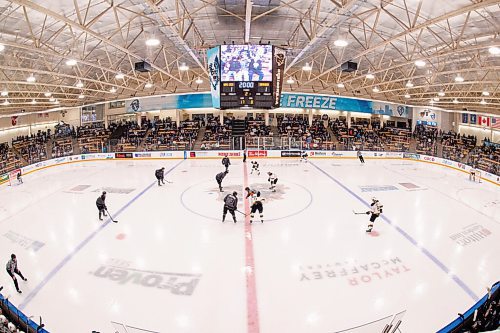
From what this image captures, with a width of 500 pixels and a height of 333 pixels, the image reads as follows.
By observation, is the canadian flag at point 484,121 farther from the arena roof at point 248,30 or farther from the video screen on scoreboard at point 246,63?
the video screen on scoreboard at point 246,63

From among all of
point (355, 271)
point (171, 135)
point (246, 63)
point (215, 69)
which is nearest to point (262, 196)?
point (246, 63)

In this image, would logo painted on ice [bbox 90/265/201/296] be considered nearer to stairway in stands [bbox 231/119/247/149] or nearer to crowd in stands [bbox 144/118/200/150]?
crowd in stands [bbox 144/118/200/150]

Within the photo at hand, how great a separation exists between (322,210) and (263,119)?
883 inches

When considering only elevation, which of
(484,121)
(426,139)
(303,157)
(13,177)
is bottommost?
(13,177)

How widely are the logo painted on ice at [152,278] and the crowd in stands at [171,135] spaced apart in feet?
63.3

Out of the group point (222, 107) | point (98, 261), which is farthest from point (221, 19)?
point (98, 261)

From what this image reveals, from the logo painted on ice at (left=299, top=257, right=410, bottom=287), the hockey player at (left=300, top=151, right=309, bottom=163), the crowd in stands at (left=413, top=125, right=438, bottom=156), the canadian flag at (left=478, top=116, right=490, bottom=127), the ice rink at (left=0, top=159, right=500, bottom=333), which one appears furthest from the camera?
the canadian flag at (left=478, top=116, right=490, bottom=127)

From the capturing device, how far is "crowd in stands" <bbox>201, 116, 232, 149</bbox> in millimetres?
26234

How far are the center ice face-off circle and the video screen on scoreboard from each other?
200 inches

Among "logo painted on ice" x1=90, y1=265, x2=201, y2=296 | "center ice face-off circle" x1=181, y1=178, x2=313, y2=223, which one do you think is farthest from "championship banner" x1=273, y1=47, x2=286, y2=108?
"logo painted on ice" x1=90, y1=265, x2=201, y2=296

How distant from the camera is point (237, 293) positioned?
6598 millimetres

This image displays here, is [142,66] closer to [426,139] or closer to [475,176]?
[475,176]

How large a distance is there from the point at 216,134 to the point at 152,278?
2243 centimetres

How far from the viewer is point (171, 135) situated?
29.8 metres
